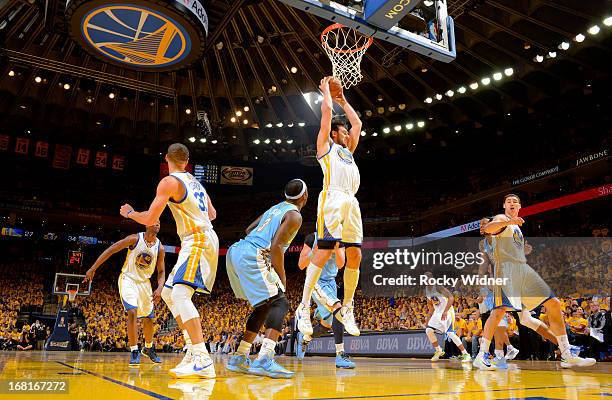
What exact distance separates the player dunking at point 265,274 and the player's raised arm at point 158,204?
2.84 feet

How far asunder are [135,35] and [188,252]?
10148 mm

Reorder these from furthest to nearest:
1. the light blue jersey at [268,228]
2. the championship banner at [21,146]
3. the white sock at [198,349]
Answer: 1. the championship banner at [21,146]
2. the light blue jersey at [268,228]
3. the white sock at [198,349]

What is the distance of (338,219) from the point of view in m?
4.98

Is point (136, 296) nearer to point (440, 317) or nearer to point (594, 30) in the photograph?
point (440, 317)

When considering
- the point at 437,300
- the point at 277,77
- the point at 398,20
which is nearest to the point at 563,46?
the point at 277,77

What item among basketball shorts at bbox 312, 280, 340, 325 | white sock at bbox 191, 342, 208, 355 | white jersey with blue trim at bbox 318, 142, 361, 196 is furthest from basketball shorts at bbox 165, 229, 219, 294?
basketball shorts at bbox 312, 280, 340, 325

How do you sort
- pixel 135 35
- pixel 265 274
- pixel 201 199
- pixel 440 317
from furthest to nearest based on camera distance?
pixel 135 35, pixel 440 317, pixel 265 274, pixel 201 199

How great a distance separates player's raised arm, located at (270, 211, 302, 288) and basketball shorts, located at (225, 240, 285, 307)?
81 mm

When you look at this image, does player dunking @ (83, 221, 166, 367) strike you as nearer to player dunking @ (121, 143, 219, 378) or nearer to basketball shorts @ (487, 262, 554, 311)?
player dunking @ (121, 143, 219, 378)

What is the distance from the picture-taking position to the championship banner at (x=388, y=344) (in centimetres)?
1221

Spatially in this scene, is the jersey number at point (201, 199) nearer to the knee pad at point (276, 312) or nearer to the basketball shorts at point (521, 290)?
the knee pad at point (276, 312)

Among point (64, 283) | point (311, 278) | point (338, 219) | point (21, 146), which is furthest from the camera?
point (21, 146)

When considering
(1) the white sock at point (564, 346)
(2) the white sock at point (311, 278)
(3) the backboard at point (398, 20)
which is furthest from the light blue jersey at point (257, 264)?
(1) the white sock at point (564, 346)

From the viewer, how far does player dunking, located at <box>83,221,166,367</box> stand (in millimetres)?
7223
